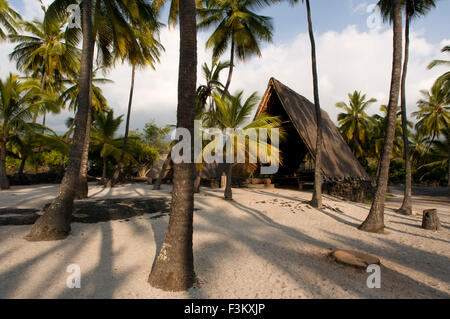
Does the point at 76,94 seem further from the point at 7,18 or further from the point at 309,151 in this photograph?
the point at 309,151

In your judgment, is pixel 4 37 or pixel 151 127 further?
pixel 151 127

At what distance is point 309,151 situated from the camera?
14.3m

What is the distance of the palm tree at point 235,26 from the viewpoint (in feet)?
47.1

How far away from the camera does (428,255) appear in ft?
18.5

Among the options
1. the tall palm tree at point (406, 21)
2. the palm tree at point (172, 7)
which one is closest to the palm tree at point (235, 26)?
the palm tree at point (172, 7)

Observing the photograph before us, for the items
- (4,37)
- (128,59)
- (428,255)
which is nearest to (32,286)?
(428,255)

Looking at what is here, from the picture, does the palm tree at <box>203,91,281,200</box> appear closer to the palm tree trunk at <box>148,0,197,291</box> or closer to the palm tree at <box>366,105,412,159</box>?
the palm tree trunk at <box>148,0,197,291</box>

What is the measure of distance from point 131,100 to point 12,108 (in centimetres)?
644

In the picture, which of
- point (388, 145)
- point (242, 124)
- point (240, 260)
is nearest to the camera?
point (240, 260)

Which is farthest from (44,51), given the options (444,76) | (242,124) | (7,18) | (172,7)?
(444,76)

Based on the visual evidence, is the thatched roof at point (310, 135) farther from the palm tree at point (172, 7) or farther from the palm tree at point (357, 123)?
the palm tree at point (357, 123)

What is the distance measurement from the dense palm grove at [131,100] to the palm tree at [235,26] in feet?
0.19

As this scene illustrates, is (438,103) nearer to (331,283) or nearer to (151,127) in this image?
(331,283)

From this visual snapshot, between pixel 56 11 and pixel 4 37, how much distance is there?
8349 millimetres
